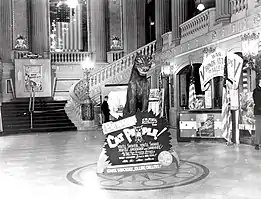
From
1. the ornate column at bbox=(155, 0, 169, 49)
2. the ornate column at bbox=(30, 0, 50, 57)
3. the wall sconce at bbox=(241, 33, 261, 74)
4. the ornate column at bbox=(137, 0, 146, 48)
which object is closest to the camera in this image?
the wall sconce at bbox=(241, 33, 261, 74)

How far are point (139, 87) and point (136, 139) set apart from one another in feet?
2.90

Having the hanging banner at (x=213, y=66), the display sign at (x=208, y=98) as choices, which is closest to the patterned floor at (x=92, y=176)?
the hanging banner at (x=213, y=66)

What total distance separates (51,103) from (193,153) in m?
10.1

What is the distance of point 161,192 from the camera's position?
506cm

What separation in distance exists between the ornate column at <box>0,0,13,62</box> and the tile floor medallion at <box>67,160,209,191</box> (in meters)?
13.1

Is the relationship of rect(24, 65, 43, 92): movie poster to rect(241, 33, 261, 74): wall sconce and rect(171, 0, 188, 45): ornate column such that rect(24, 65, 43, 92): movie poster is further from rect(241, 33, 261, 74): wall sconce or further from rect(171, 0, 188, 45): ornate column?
rect(241, 33, 261, 74): wall sconce

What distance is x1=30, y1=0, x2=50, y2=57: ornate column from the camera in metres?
18.9

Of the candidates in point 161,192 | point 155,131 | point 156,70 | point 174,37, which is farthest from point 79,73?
point 161,192

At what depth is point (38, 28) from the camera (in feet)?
62.1

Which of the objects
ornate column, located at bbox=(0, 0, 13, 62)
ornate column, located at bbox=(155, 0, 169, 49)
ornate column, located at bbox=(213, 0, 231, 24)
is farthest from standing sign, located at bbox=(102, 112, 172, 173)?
ornate column, located at bbox=(0, 0, 13, 62)

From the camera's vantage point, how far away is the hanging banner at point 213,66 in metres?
9.85

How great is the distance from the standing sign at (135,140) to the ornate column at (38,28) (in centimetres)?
1359

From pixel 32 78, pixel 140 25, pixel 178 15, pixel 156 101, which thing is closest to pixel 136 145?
pixel 156 101

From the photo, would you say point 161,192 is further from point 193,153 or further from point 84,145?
point 84,145
